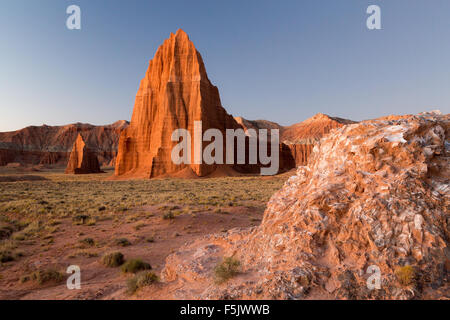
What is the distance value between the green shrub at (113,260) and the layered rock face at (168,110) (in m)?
35.0

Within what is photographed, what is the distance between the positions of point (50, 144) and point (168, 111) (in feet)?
313

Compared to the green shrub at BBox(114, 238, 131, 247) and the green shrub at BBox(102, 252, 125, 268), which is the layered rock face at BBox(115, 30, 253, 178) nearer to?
the green shrub at BBox(114, 238, 131, 247)

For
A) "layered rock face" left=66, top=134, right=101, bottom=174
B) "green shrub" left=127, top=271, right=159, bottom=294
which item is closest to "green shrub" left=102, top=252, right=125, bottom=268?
"green shrub" left=127, top=271, right=159, bottom=294

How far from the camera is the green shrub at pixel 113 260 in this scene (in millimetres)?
7219

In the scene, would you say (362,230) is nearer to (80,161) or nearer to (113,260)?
(113,260)

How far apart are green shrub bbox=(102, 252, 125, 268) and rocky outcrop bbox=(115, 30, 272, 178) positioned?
113 ft

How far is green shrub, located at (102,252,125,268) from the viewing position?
722 centimetres

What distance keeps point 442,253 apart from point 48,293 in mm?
7634

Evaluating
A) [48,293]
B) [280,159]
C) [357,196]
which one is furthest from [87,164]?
[357,196]

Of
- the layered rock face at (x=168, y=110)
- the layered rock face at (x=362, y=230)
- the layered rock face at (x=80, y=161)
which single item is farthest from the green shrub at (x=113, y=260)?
the layered rock face at (x=80, y=161)

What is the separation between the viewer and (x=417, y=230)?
3766 mm

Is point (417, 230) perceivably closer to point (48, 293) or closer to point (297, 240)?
point (297, 240)

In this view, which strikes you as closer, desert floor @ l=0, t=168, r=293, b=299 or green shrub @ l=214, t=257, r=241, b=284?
green shrub @ l=214, t=257, r=241, b=284
